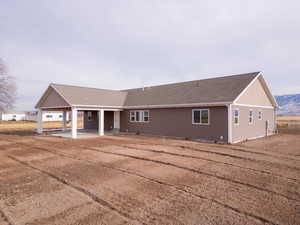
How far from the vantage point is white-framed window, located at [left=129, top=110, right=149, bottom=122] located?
1806cm

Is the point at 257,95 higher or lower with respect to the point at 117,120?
higher

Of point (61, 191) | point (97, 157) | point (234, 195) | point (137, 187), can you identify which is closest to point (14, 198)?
point (61, 191)

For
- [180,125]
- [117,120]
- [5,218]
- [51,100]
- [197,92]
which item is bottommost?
[5,218]

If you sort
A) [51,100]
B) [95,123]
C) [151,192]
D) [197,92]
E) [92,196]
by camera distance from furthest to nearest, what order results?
[95,123], [51,100], [197,92], [151,192], [92,196]

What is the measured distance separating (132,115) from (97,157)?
1084 centimetres

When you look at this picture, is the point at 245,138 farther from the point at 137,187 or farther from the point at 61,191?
the point at 61,191

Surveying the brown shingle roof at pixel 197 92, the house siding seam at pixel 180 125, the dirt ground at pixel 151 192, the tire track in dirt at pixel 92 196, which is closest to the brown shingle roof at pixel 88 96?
the brown shingle roof at pixel 197 92

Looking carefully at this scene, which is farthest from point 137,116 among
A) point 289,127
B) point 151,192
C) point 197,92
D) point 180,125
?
point 289,127

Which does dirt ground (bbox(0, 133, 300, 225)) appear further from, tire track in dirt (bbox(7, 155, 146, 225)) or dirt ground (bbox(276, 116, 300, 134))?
dirt ground (bbox(276, 116, 300, 134))

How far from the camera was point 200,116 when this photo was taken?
46.7 ft

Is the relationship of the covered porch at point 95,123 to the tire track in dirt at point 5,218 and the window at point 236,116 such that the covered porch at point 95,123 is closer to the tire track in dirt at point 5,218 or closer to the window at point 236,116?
the window at point 236,116

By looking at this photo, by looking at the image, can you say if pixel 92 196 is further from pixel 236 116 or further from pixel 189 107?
pixel 236 116

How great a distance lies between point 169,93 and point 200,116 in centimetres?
482

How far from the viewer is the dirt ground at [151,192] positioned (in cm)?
352
